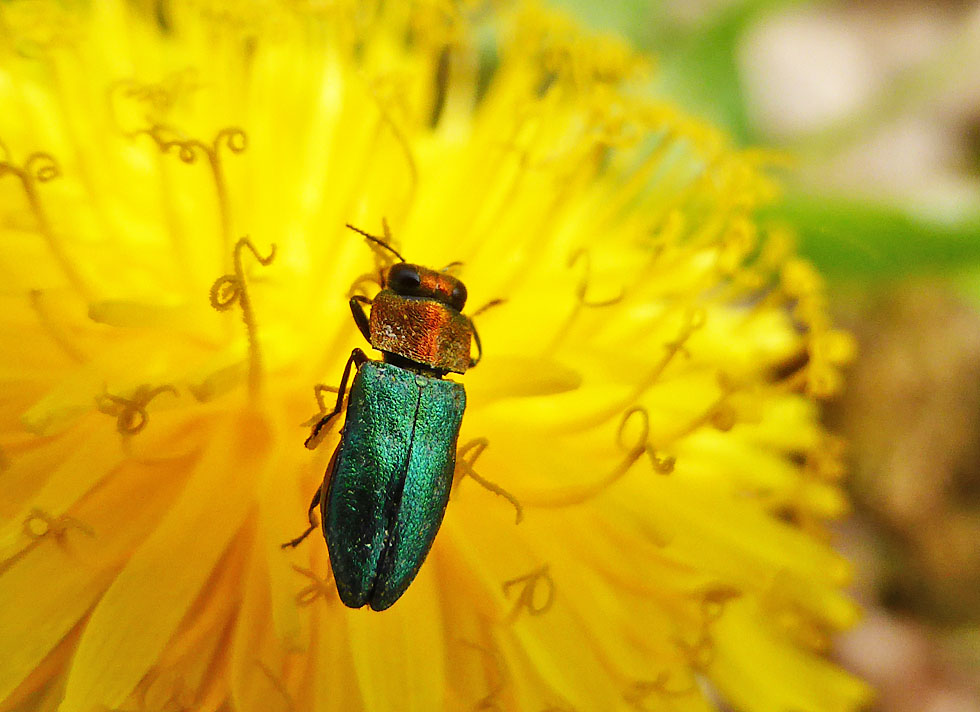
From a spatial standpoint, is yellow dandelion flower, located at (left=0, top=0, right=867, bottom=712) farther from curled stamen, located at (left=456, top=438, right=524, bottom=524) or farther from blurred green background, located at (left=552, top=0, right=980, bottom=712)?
blurred green background, located at (left=552, top=0, right=980, bottom=712)

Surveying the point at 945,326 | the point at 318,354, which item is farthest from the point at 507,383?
the point at 945,326

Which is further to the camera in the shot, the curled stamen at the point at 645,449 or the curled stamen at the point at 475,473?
the curled stamen at the point at 645,449

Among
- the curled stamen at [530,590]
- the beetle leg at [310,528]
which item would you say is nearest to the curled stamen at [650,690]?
the curled stamen at [530,590]

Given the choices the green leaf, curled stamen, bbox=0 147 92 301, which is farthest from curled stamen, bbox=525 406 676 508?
the green leaf

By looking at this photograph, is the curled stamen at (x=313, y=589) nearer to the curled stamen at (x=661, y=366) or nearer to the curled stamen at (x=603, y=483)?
the curled stamen at (x=603, y=483)

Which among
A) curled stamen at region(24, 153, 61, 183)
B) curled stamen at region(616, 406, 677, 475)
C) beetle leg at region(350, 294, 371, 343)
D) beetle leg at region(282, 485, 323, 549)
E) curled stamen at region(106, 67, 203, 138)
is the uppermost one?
curled stamen at region(106, 67, 203, 138)

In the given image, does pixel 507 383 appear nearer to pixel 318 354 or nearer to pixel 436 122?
pixel 318 354

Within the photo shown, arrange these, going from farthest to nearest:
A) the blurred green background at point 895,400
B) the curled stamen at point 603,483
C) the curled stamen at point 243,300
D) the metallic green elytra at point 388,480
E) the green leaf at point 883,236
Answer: the blurred green background at point 895,400
the green leaf at point 883,236
the curled stamen at point 603,483
the curled stamen at point 243,300
the metallic green elytra at point 388,480
